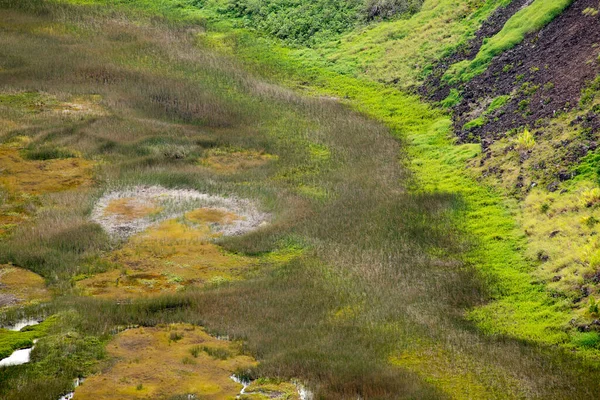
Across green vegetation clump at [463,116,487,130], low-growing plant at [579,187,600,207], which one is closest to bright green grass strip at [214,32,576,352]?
green vegetation clump at [463,116,487,130]

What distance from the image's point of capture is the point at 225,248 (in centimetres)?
2861

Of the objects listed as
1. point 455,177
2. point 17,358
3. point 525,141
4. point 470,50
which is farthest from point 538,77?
point 17,358

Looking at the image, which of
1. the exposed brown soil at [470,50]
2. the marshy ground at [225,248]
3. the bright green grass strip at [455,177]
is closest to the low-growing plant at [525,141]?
the bright green grass strip at [455,177]

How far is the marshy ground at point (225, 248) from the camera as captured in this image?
19797mm

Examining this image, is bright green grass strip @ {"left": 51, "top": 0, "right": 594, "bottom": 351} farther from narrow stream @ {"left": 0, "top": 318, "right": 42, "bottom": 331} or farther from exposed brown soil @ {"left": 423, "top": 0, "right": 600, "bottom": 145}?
narrow stream @ {"left": 0, "top": 318, "right": 42, "bottom": 331}

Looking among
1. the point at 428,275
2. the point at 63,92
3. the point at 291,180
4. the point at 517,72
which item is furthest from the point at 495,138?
the point at 63,92

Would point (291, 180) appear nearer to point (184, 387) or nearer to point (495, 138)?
point (495, 138)

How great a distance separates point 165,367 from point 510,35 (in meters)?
30.0

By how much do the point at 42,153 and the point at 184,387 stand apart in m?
20.3

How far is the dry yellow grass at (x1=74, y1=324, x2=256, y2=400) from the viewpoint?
739 inches

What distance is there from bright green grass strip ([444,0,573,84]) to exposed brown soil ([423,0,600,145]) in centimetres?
52

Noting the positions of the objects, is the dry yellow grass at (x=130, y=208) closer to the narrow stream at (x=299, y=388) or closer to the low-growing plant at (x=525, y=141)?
the narrow stream at (x=299, y=388)

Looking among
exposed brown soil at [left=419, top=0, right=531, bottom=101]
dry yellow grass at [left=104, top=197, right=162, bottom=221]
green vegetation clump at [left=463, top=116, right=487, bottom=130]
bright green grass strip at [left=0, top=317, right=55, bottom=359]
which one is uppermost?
exposed brown soil at [left=419, top=0, right=531, bottom=101]

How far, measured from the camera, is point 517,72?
39344mm
